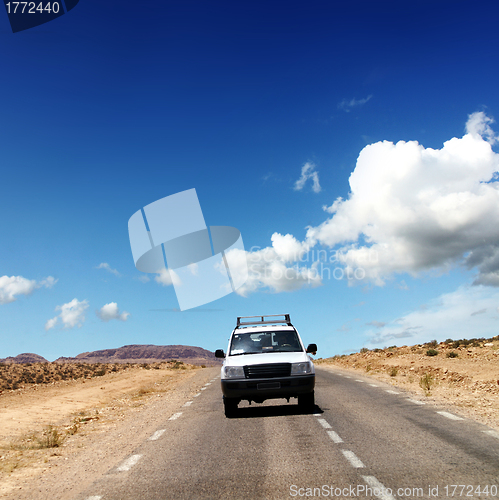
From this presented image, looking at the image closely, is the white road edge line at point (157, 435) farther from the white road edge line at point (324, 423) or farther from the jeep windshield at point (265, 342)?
the white road edge line at point (324, 423)

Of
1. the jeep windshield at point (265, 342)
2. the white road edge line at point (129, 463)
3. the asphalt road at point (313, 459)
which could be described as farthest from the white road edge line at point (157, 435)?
the jeep windshield at point (265, 342)

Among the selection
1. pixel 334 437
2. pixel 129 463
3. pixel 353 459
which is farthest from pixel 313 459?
pixel 129 463

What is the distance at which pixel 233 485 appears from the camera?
559 centimetres

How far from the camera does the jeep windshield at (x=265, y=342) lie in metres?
11.7

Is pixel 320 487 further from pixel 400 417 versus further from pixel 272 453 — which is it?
pixel 400 417

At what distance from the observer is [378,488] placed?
17.2 feet

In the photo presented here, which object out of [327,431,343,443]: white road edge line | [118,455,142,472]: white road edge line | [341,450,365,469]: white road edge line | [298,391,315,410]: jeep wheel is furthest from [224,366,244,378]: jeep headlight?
[341,450,365,469]: white road edge line

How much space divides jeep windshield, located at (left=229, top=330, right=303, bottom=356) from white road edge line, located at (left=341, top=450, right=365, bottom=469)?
189 inches

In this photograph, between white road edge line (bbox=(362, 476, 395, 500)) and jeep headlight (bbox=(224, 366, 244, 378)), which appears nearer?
white road edge line (bbox=(362, 476, 395, 500))

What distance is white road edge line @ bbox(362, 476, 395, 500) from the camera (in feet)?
16.2

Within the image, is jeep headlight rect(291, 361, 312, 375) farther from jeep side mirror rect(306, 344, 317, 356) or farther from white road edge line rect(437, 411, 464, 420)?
white road edge line rect(437, 411, 464, 420)

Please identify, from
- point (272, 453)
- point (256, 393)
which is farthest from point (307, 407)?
point (272, 453)

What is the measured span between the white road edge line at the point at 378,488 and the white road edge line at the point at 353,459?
0.54 m

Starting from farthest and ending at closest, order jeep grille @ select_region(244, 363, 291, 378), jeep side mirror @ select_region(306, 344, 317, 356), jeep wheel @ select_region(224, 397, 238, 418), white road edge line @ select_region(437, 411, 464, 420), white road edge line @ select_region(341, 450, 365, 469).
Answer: jeep side mirror @ select_region(306, 344, 317, 356), jeep wheel @ select_region(224, 397, 238, 418), jeep grille @ select_region(244, 363, 291, 378), white road edge line @ select_region(437, 411, 464, 420), white road edge line @ select_region(341, 450, 365, 469)
